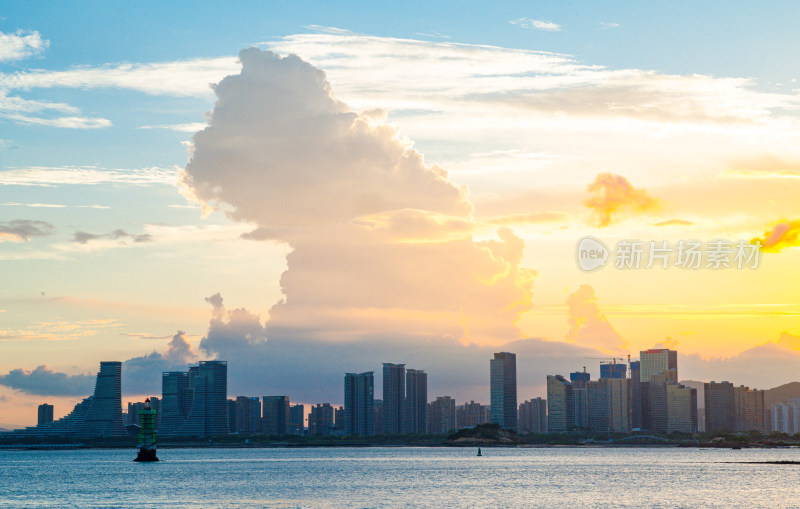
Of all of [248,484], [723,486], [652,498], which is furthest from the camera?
[248,484]

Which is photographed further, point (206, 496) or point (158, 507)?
point (206, 496)

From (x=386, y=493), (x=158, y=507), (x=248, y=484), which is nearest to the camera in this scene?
(x=158, y=507)

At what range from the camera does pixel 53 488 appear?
195 m

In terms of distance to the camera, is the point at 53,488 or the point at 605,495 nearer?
the point at 605,495

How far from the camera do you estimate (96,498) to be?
16012cm

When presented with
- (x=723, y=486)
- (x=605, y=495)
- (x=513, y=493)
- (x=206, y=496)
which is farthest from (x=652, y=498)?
(x=206, y=496)

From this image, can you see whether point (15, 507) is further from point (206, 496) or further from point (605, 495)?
point (605, 495)

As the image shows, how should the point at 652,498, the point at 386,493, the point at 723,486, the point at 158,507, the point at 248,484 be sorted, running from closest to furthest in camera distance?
1. the point at 158,507
2. the point at 652,498
3. the point at 386,493
4. the point at 723,486
5. the point at 248,484

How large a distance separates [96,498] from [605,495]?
87594 millimetres

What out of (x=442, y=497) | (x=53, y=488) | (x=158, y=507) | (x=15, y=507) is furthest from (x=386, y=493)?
(x=53, y=488)

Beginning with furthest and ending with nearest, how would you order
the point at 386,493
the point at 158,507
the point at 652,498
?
the point at 386,493 → the point at 652,498 → the point at 158,507

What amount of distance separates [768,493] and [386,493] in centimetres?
6890

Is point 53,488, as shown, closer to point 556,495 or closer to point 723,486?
point 556,495

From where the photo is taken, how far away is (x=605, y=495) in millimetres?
160875
